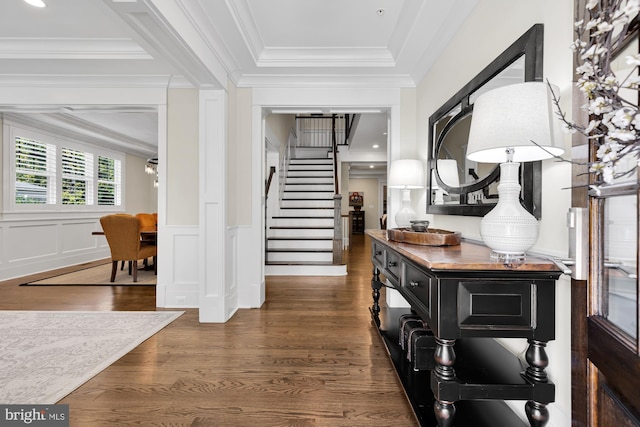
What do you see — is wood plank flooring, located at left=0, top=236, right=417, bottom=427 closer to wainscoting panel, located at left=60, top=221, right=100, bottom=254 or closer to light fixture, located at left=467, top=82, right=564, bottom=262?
light fixture, located at left=467, top=82, right=564, bottom=262

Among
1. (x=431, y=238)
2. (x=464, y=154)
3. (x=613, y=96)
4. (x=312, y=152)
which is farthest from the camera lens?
(x=312, y=152)

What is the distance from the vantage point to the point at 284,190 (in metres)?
6.62

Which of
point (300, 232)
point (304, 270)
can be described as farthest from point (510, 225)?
point (300, 232)

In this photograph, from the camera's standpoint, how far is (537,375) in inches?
45.4

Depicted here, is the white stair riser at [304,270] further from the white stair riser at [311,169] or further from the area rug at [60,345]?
the white stair riser at [311,169]

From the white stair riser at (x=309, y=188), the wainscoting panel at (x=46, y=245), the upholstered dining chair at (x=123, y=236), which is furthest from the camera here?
the white stair riser at (x=309, y=188)

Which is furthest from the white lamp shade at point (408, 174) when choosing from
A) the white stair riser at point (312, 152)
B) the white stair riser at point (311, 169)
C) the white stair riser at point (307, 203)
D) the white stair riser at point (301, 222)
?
the white stair riser at point (312, 152)

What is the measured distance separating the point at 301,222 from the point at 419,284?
4.40 m

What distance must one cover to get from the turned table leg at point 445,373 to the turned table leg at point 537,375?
31 cm

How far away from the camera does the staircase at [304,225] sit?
4.54 meters

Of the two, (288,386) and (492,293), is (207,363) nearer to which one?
(288,386)

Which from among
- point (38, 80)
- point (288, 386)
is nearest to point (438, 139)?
point (288, 386)

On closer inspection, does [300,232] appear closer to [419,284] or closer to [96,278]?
[96,278]

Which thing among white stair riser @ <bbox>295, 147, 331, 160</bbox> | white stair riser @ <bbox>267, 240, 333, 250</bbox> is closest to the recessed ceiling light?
white stair riser @ <bbox>267, 240, 333, 250</bbox>
